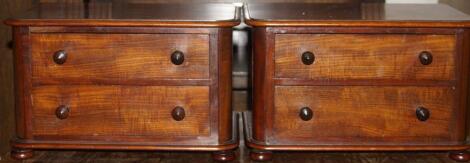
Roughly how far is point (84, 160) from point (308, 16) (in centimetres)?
66

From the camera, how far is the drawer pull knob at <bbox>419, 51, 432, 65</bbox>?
5.56ft

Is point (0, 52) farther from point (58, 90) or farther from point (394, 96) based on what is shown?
point (394, 96)

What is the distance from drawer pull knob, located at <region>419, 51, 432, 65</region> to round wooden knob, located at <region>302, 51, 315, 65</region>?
25 cm

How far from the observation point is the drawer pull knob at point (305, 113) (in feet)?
5.65

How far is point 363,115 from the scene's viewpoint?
1.74m

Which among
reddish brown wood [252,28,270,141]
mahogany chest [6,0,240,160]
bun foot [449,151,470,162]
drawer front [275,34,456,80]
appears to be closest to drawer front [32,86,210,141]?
mahogany chest [6,0,240,160]

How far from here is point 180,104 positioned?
1.72m

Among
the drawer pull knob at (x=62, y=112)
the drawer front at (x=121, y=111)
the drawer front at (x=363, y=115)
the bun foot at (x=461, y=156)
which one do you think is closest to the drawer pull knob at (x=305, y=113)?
the drawer front at (x=363, y=115)

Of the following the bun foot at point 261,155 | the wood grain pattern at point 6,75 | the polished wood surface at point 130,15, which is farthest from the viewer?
the wood grain pattern at point 6,75

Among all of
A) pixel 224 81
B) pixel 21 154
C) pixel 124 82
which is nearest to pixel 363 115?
pixel 224 81

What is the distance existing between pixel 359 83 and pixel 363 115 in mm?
80

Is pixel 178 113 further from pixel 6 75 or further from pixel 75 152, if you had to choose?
pixel 6 75

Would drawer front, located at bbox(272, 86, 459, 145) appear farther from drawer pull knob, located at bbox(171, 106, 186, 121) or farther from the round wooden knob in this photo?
drawer pull knob, located at bbox(171, 106, 186, 121)

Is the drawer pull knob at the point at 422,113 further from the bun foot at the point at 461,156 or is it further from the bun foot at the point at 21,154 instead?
the bun foot at the point at 21,154
